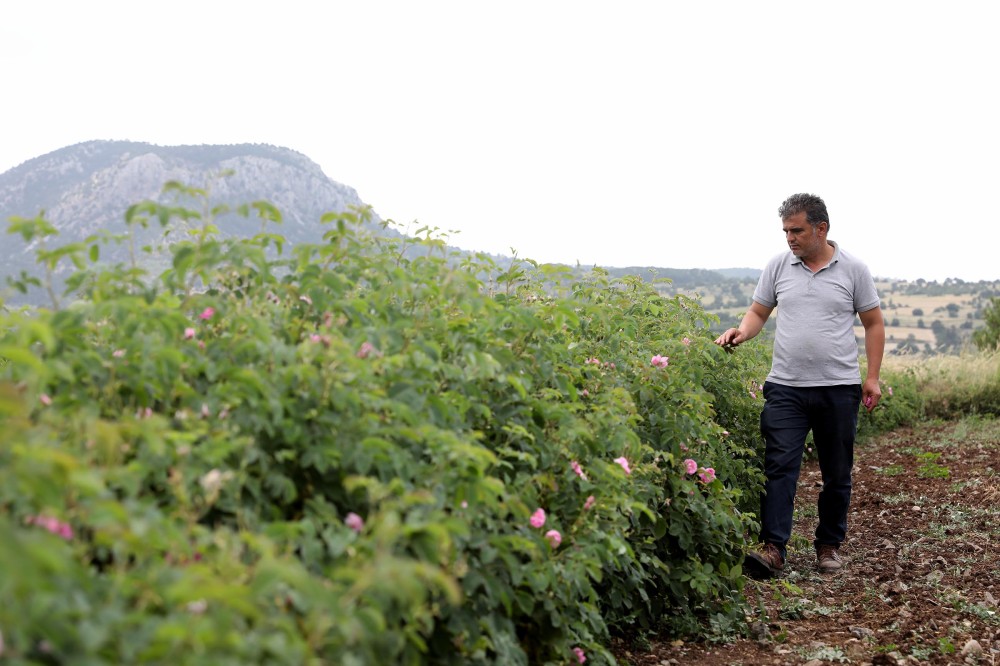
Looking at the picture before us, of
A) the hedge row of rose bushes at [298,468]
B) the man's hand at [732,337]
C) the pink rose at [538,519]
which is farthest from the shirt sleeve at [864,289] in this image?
the pink rose at [538,519]

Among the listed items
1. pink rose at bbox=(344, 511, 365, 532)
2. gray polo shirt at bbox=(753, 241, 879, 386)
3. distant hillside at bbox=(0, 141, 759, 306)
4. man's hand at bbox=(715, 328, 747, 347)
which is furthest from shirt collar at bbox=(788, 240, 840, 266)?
distant hillside at bbox=(0, 141, 759, 306)

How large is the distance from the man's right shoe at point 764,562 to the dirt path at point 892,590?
7 cm

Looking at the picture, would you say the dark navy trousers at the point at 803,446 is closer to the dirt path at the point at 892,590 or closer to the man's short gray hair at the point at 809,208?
the dirt path at the point at 892,590

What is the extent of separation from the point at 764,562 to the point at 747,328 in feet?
4.55

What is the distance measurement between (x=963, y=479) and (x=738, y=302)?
4685cm

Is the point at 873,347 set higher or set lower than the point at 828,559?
higher

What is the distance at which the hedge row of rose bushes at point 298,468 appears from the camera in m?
1.46

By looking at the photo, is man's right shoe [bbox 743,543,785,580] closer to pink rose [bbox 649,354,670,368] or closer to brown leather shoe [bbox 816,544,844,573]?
brown leather shoe [bbox 816,544,844,573]

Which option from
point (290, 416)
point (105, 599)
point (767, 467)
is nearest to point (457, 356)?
point (290, 416)

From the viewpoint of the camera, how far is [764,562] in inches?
204

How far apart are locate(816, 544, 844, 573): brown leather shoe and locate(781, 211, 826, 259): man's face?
1.77m

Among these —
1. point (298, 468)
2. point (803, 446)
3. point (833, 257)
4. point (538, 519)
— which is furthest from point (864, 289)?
point (298, 468)

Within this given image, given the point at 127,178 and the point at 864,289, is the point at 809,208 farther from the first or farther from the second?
the point at 127,178

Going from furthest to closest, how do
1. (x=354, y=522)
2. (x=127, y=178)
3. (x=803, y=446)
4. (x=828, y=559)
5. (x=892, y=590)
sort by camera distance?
1. (x=127, y=178)
2. (x=828, y=559)
3. (x=803, y=446)
4. (x=892, y=590)
5. (x=354, y=522)
